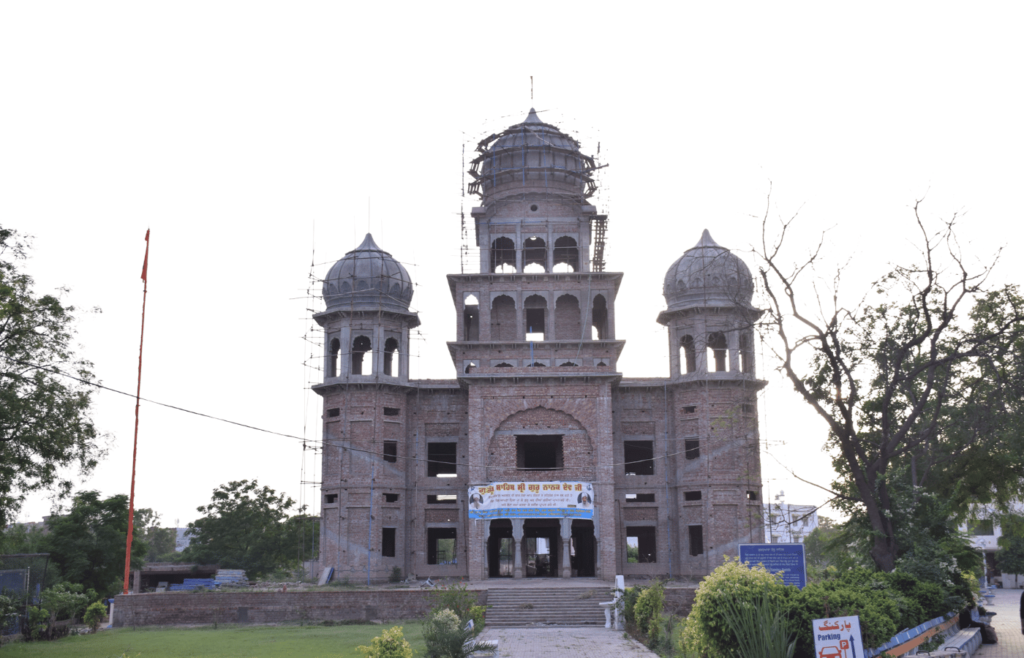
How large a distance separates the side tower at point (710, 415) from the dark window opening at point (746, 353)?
5cm

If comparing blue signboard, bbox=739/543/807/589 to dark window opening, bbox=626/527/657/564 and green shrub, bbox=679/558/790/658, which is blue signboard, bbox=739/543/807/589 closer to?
green shrub, bbox=679/558/790/658

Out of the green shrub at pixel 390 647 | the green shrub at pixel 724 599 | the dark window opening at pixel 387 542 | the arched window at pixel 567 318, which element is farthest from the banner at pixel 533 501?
the green shrub at pixel 724 599

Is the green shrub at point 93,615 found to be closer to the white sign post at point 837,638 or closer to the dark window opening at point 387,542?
the dark window opening at point 387,542

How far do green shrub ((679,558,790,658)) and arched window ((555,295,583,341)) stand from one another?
28.1 m

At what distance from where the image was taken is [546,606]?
29.5 meters

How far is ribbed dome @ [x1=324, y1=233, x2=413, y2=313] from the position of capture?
39956 millimetres

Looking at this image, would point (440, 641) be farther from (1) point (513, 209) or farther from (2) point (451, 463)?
(1) point (513, 209)

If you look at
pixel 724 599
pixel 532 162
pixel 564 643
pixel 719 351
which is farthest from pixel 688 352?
pixel 724 599

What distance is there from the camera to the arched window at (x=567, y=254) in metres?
41.7

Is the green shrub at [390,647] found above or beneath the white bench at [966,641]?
above

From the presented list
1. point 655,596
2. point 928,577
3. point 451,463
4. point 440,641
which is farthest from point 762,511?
point 440,641

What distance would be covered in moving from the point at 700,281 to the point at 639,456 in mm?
8455

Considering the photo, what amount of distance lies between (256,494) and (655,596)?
1268 inches

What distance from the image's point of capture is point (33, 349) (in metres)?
22.8
